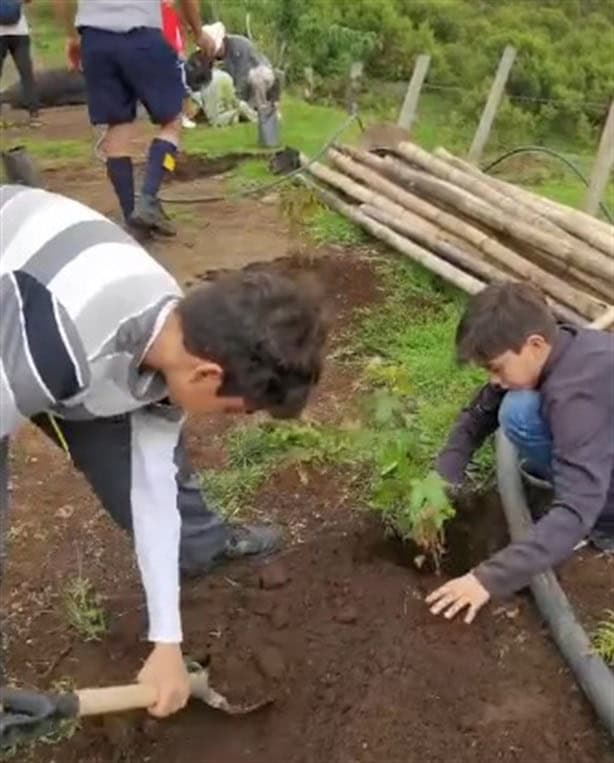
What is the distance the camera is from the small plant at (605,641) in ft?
10.4

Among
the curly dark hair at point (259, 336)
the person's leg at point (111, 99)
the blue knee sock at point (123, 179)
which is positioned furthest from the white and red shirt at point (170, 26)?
the curly dark hair at point (259, 336)

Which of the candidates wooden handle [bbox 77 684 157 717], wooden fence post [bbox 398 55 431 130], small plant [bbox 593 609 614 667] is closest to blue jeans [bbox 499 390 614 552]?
small plant [bbox 593 609 614 667]

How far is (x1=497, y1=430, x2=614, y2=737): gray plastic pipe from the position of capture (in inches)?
118

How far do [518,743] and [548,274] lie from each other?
2971 millimetres

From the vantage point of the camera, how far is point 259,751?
118 inches

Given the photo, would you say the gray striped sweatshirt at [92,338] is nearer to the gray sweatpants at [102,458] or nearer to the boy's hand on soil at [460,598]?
the gray sweatpants at [102,458]

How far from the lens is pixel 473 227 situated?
6156 mm

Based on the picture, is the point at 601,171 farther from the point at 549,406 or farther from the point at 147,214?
the point at 549,406

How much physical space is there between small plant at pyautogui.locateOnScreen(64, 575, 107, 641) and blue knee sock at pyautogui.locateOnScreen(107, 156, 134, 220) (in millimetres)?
2935

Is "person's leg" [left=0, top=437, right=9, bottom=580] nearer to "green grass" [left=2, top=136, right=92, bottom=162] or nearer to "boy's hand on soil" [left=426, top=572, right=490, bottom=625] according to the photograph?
"boy's hand on soil" [left=426, top=572, right=490, bottom=625]

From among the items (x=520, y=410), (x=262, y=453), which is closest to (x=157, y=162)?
(x=262, y=453)

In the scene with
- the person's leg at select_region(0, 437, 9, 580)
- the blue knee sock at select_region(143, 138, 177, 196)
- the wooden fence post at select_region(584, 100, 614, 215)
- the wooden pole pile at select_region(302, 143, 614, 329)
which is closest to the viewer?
the person's leg at select_region(0, 437, 9, 580)

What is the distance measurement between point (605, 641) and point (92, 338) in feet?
5.43

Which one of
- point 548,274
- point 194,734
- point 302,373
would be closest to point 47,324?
point 302,373
